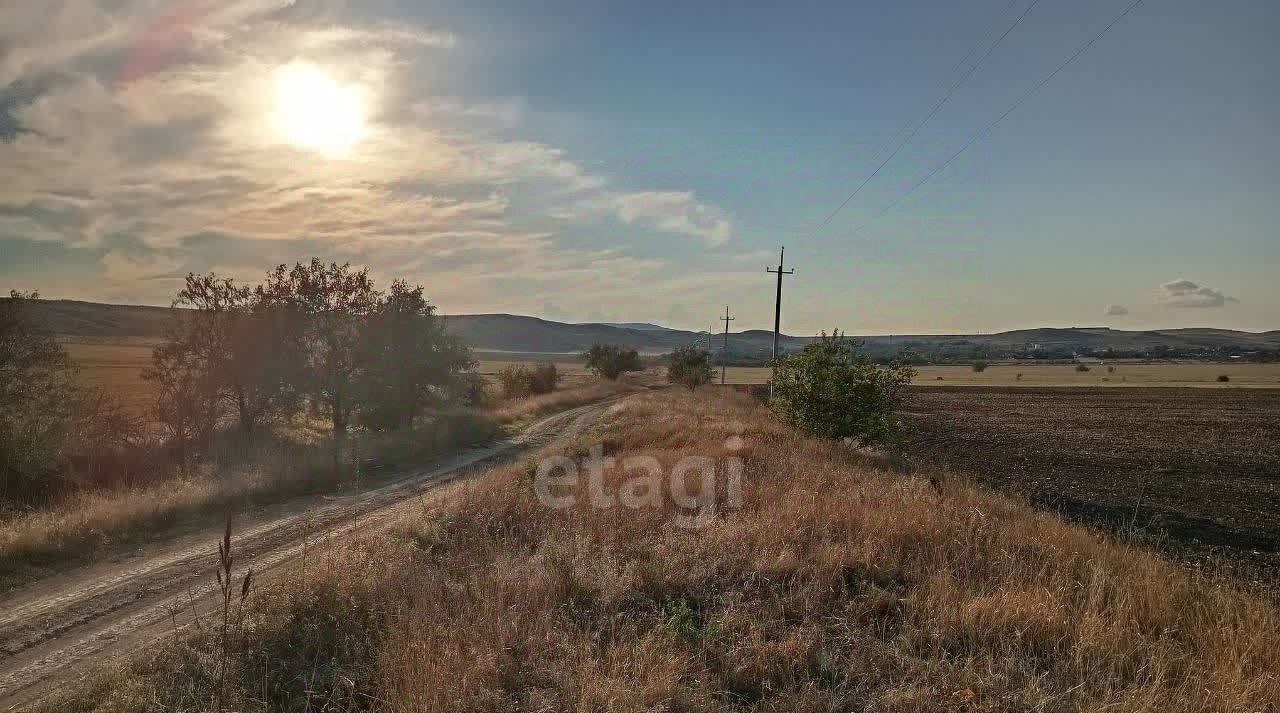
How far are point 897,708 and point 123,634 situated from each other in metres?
8.00

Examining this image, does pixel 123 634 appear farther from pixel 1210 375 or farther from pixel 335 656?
pixel 1210 375

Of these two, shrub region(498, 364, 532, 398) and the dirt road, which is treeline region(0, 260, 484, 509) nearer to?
the dirt road

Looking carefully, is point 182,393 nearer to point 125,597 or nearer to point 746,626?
point 125,597

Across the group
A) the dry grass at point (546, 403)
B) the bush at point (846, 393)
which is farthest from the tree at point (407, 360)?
the bush at point (846, 393)

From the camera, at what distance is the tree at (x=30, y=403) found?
15375mm

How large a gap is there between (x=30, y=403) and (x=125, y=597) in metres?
11.4

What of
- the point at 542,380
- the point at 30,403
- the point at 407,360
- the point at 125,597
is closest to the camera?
the point at 125,597

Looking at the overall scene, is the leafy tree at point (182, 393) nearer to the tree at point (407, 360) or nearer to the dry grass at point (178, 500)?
the dry grass at point (178, 500)

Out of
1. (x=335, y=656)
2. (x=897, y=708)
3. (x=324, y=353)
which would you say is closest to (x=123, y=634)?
(x=335, y=656)

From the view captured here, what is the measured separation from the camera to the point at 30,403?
54.0 feet

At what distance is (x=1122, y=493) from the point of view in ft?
64.9

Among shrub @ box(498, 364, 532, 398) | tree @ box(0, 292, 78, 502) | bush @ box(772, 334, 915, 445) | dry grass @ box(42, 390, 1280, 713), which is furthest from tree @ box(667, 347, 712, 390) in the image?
dry grass @ box(42, 390, 1280, 713)

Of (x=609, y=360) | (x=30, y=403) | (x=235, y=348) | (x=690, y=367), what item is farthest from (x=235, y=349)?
(x=609, y=360)

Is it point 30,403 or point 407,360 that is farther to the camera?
point 407,360
